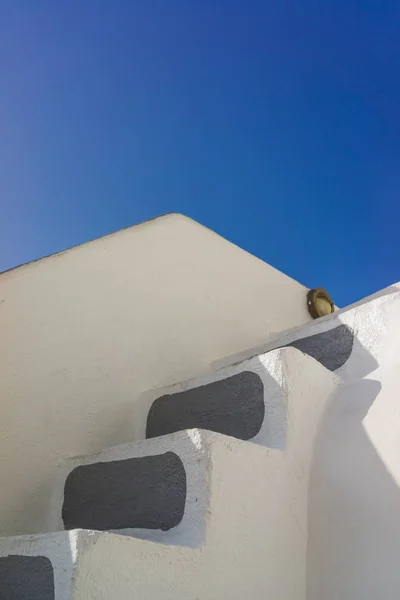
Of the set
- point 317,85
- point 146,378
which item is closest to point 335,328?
point 146,378

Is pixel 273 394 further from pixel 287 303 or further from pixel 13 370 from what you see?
pixel 287 303

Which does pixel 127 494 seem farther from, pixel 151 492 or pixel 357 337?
pixel 357 337

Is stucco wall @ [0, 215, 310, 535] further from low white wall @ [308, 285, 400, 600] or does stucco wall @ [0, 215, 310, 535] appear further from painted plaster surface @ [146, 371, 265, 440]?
low white wall @ [308, 285, 400, 600]

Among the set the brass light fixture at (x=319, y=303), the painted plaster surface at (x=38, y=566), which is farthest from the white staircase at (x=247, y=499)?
the brass light fixture at (x=319, y=303)

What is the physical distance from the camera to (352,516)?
2.99 feet

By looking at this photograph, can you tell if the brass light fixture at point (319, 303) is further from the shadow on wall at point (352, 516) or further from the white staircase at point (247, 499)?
the shadow on wall at point (352, 516)

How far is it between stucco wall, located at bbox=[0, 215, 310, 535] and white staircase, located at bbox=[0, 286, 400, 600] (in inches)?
4.0

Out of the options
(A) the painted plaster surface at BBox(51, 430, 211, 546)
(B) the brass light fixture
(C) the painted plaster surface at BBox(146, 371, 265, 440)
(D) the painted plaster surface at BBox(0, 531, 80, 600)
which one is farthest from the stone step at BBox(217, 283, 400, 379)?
(B) the brass light fixture

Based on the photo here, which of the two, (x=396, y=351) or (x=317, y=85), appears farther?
(x=317, y=85)

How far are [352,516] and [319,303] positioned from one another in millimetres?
1649

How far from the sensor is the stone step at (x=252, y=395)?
1026 millimetres

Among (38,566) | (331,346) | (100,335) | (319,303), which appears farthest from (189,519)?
(319,303)

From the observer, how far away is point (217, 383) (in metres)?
1.18

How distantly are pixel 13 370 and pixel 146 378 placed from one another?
0.45 m
